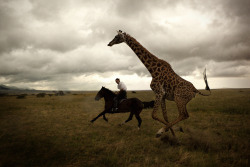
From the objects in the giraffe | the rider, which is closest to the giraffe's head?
the giraffe

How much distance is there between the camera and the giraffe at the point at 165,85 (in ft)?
16.6

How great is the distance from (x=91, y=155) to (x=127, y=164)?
1214mm

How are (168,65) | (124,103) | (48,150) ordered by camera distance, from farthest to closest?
1. (124,103)
2. (168,65)
3. (48,150)

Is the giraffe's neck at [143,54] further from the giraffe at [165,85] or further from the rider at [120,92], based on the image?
the rider at [120,92]

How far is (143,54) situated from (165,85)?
4.93 ft

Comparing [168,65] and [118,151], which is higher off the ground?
[168,65]

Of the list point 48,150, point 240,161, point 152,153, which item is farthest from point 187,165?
point 48,150

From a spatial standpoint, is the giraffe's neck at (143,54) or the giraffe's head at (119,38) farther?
the giraffe's head at (119,38)

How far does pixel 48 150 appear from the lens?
4.87 meters

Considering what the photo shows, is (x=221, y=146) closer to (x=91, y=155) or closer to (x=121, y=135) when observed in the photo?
(x=121, y=135)

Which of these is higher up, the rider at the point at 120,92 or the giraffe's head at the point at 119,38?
the giraffe's head at the point at 119,38

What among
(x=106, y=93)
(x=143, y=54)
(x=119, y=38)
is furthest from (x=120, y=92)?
(x=119, y=38)

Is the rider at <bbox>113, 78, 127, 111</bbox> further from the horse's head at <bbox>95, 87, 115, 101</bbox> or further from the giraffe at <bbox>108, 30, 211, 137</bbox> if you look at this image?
the giraffe at <bbox>108, 30, 211, 137</bbox>

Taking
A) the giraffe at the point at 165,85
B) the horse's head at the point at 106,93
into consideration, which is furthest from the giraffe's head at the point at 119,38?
the horse's head at the point at 106,93
